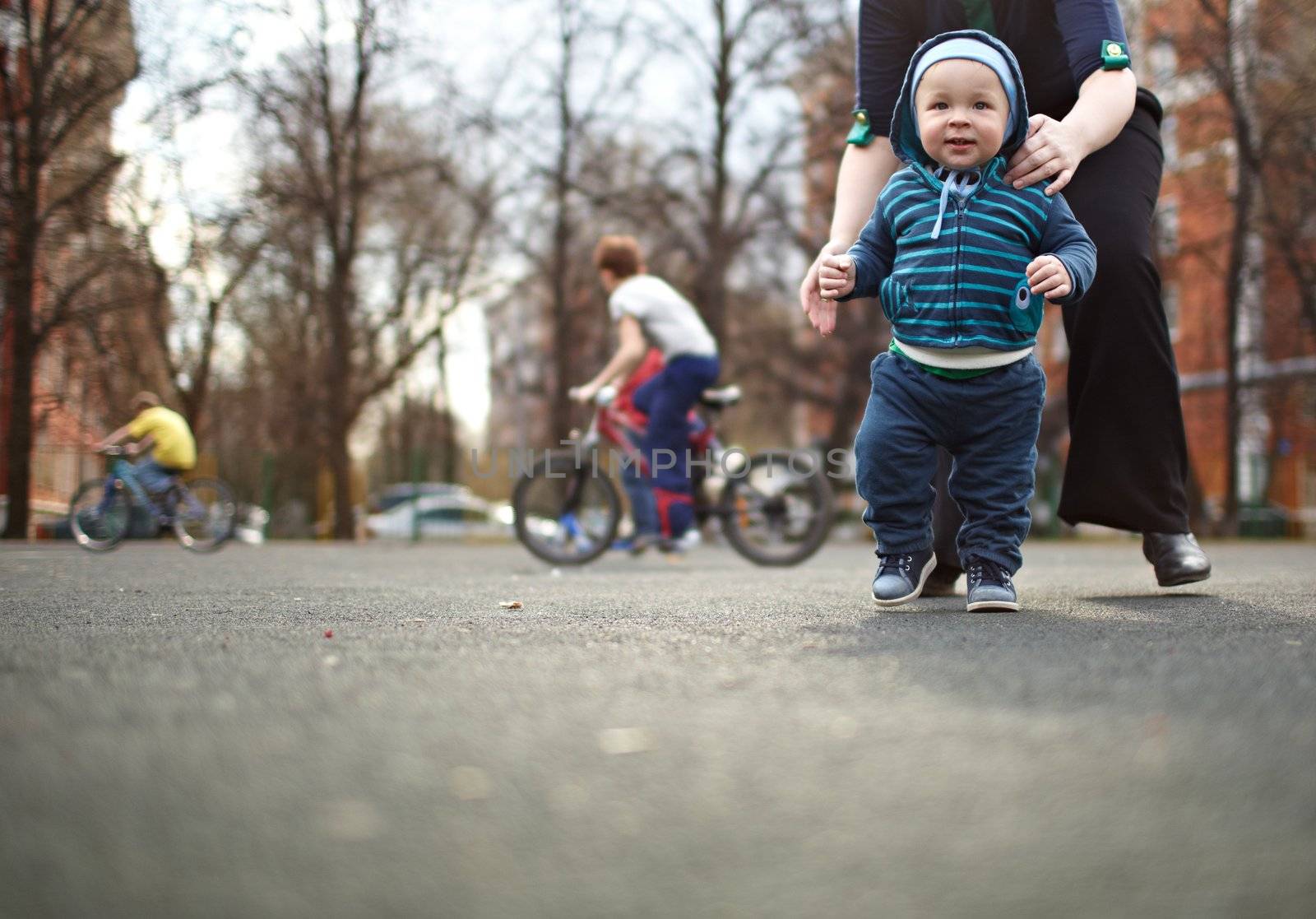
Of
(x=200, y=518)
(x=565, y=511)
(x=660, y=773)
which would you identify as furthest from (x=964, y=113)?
(x=200, y=518)

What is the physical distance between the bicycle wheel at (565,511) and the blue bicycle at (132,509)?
551 cm

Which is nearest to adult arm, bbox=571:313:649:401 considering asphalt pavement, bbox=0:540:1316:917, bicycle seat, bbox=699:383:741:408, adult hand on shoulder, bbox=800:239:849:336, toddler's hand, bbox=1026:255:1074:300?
bicycle seat, bbox=699:383:741:408

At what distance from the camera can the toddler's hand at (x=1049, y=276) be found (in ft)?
11.0

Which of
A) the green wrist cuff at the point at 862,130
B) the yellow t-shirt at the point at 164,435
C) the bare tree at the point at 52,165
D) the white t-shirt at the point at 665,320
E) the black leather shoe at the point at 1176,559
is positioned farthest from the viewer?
the bare tree at the point at 52,165

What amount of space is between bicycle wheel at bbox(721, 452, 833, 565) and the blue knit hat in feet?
15.7

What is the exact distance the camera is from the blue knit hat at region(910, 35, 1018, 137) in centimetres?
359

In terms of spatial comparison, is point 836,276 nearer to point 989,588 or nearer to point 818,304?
point 818,304

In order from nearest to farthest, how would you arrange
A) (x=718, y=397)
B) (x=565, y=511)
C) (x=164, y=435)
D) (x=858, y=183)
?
(x=858, y=183) < (x=718, y=397) < (x=565, y=511) < (x=164, y=435)

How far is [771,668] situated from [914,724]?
56 centimetres

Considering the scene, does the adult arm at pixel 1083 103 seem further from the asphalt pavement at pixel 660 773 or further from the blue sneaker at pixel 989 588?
the asphalt pavement at pixel 660 773

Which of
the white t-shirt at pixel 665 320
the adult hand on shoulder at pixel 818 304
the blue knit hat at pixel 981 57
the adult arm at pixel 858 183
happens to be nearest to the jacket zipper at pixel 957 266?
the blue knit hat at pixel 981 57

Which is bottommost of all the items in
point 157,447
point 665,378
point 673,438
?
point 673,438

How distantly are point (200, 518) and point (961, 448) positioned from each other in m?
10.7

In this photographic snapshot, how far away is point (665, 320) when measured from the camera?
8258mm
